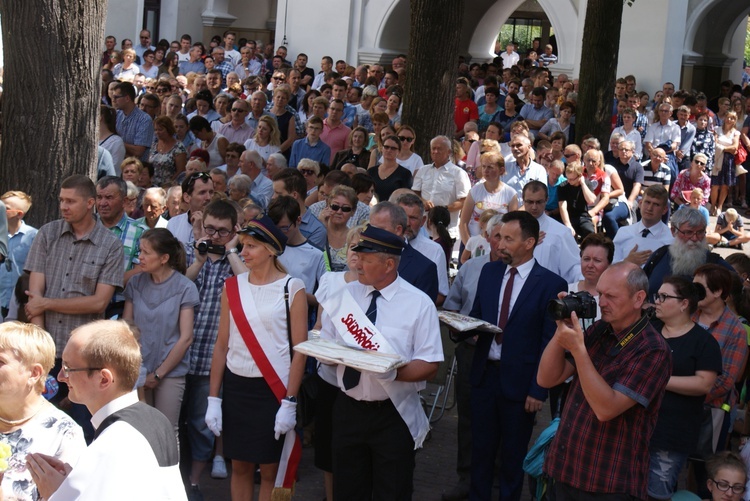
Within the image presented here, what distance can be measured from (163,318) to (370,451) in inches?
65.5

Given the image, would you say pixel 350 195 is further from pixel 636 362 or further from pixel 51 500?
pixel 51 500

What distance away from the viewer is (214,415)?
589 centimetres

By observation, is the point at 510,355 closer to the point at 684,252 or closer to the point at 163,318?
the point at 163,318

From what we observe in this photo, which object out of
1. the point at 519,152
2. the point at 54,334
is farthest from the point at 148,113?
the point at 54,334

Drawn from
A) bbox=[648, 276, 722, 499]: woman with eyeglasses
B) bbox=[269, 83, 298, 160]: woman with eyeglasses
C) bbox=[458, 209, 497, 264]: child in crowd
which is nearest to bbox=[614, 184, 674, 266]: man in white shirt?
bbox=[458, 209, 497, 264]: child in crowd

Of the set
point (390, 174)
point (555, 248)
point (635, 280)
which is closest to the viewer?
point (635, 280)

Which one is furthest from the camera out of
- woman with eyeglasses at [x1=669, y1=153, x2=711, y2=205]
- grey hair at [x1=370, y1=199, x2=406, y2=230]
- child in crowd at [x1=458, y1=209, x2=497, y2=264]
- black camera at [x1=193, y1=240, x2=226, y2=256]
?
woman with eyeglasses at [x1=669, y1=153, x2=711, y2=205]

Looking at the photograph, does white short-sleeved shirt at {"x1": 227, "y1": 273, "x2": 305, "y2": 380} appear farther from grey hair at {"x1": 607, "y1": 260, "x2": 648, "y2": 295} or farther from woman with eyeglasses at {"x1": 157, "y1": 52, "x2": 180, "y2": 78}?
woman with eyeglasses at {"x1": 157, "y1": 52, "x2": 180, "y2": 78}

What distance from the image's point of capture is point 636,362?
15.6ft

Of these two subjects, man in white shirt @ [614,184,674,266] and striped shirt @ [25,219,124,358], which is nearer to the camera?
striped shirt @ [25,219,124,358]

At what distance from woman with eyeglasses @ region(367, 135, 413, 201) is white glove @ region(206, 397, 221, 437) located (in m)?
5.75

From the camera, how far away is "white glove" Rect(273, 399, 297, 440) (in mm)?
5773

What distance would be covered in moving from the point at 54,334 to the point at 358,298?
2.12 metres

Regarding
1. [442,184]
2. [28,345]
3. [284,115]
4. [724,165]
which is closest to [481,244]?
[442,184]
